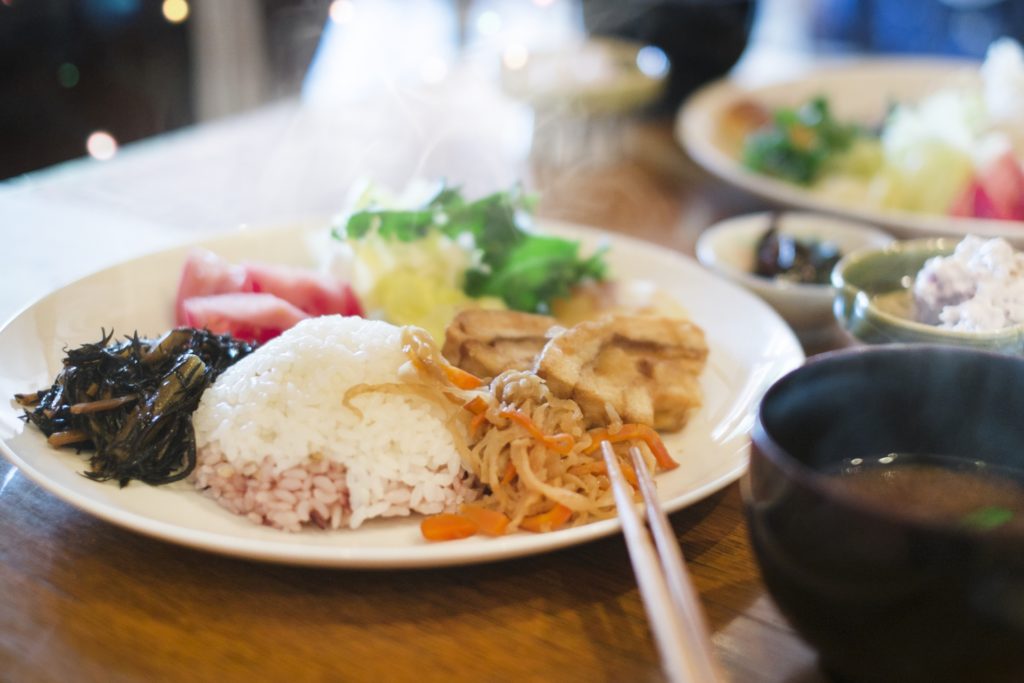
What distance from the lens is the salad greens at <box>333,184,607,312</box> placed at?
2.56 meters

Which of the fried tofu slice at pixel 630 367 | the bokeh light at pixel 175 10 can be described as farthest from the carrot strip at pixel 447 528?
the bokeh light at pixel 175 10

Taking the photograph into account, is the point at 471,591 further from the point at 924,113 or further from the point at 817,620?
the point at 924,113

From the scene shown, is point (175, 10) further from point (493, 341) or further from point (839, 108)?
point (493, 341)

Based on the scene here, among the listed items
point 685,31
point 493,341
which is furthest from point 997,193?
point 493,341

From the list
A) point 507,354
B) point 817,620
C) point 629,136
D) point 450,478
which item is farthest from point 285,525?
point 629,136

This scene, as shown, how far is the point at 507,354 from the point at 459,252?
674 mm

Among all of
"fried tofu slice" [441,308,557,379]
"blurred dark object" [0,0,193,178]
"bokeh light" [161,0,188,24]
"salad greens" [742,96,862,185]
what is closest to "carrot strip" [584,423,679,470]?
"fried tofu slice" [441,308,557,379]

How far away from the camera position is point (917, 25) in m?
8.92

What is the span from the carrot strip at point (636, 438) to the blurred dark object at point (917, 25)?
7.78 meters

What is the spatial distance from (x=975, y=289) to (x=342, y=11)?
208 inches

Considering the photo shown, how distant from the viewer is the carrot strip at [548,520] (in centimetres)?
161

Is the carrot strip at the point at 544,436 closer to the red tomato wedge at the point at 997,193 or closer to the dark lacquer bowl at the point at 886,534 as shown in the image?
the dark lacquer bowl at the point at 886,534

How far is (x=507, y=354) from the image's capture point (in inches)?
81.8

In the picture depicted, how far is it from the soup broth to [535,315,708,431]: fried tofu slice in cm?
51
